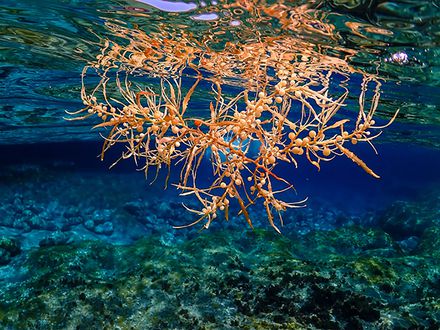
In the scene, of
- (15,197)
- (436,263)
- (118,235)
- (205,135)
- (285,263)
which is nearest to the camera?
(205,135)

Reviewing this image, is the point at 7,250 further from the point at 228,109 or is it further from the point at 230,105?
the point at 230,105

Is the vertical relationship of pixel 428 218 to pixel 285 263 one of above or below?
below

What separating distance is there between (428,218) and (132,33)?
16.1 metres

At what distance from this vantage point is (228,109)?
445 cm

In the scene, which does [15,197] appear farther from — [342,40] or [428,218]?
[428,218]

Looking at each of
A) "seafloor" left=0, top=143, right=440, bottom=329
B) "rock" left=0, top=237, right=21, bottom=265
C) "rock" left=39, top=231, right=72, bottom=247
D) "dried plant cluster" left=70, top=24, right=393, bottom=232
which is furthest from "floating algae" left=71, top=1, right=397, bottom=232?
"rock" left=39, top=231, right=72, bottom=247

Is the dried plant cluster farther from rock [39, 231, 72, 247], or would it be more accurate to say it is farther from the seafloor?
rock [39, 231, 72, 247]

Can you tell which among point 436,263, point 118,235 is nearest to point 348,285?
point 436,263

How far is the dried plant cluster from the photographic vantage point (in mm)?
3117

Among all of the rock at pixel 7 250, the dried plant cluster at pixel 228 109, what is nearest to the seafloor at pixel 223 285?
the rock at pixel 7 250

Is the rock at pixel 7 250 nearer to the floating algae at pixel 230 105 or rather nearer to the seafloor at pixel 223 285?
the seafloor at pixel 223 285

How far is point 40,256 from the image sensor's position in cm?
859

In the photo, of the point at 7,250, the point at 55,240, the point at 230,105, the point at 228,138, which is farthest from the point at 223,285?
the point at 55,240

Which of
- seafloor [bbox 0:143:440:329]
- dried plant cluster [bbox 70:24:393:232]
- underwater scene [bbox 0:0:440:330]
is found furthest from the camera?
seafloor [bbox 0:143:440:329]
